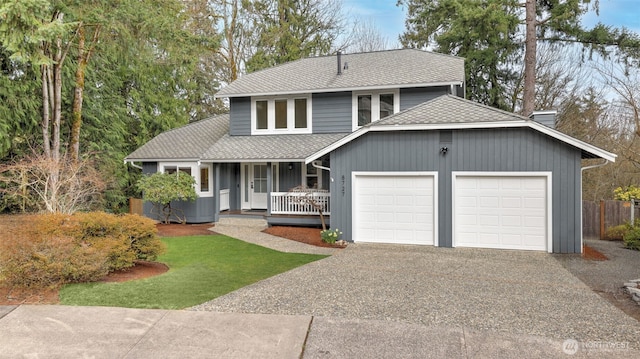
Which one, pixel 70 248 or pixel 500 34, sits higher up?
pixel 500 34

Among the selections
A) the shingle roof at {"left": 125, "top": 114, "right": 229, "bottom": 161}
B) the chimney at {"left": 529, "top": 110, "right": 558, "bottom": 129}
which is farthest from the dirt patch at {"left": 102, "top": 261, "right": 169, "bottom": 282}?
the chimney at {"left": 529, "top": 110, "right": 558, "bottom": 129}

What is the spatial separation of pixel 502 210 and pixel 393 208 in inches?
115

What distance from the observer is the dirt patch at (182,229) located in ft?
40.4

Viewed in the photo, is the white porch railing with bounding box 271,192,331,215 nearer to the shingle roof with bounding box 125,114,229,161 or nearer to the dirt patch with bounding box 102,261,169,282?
the shingle roof with bounding box 125,114,229,161

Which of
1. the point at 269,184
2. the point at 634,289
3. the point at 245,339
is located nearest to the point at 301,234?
the point at 269,184

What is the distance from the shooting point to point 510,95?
21.4 meters

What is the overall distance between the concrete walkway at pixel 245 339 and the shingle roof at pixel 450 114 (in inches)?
265

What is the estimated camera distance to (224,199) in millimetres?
15367

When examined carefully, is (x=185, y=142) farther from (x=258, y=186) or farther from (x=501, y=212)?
(x=501, y=212)

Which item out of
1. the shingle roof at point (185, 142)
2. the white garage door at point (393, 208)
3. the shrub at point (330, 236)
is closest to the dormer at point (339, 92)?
the shingle roof at point (185, 142)

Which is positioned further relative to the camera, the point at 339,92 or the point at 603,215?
the point at 339,92

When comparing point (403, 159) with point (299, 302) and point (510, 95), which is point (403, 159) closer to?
point (299, 302)

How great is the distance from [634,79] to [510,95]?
638 cm

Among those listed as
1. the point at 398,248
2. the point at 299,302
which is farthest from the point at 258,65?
the point at 299,302
